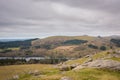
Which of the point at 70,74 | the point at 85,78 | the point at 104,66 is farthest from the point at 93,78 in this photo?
the point at 104,66

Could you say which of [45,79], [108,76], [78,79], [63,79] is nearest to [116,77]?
[108,76]

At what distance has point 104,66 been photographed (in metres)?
53.8

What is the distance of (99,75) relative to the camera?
1907 inches

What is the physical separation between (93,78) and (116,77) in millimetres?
6854

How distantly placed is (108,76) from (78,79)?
8.36m

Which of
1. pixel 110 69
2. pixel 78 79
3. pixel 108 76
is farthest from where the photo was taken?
pixel 110 69

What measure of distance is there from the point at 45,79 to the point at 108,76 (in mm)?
15368

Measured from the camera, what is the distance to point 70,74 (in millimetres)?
48500

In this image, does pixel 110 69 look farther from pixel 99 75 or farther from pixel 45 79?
pixel 45 79

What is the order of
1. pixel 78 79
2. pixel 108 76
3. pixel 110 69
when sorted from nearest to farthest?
pixel 78 79 → pixel 108 76 → pixel 110 69

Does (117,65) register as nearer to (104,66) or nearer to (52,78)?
(104,66)

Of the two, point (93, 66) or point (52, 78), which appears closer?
point (52, 78)

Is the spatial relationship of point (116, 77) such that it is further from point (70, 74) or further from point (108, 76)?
point (70, 74)

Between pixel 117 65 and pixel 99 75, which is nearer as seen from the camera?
pixel 99 75
